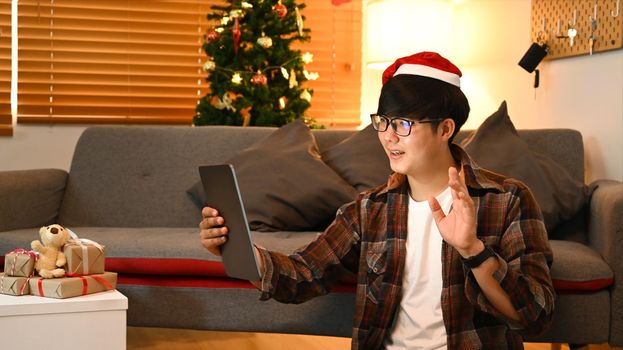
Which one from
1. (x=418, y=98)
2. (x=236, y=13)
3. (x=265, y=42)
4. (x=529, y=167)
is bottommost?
(x=529, y=167)

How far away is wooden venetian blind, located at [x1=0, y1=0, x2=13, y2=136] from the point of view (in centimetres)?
486

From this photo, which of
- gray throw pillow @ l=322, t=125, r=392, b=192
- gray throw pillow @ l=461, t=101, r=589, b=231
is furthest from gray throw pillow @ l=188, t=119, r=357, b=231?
gray throw pillow @ l=461, t=101, r=589, b=231

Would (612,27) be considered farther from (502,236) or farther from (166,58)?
(166,58)

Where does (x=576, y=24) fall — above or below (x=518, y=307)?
above

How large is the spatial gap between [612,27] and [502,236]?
180cm

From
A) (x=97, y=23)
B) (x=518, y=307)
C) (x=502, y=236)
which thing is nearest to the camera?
(x=518, y=307)

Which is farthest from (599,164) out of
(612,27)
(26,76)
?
(26,76)

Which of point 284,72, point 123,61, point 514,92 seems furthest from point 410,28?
point 123,61

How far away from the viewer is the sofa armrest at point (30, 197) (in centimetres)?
323

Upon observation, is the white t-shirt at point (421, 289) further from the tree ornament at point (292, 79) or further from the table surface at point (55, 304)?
the tree ornament at point (292, 79)

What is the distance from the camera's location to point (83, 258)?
2.36 metres

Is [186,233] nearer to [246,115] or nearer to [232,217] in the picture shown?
[232,217]

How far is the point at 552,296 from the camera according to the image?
181cm

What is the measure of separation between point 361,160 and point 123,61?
2338 mm
